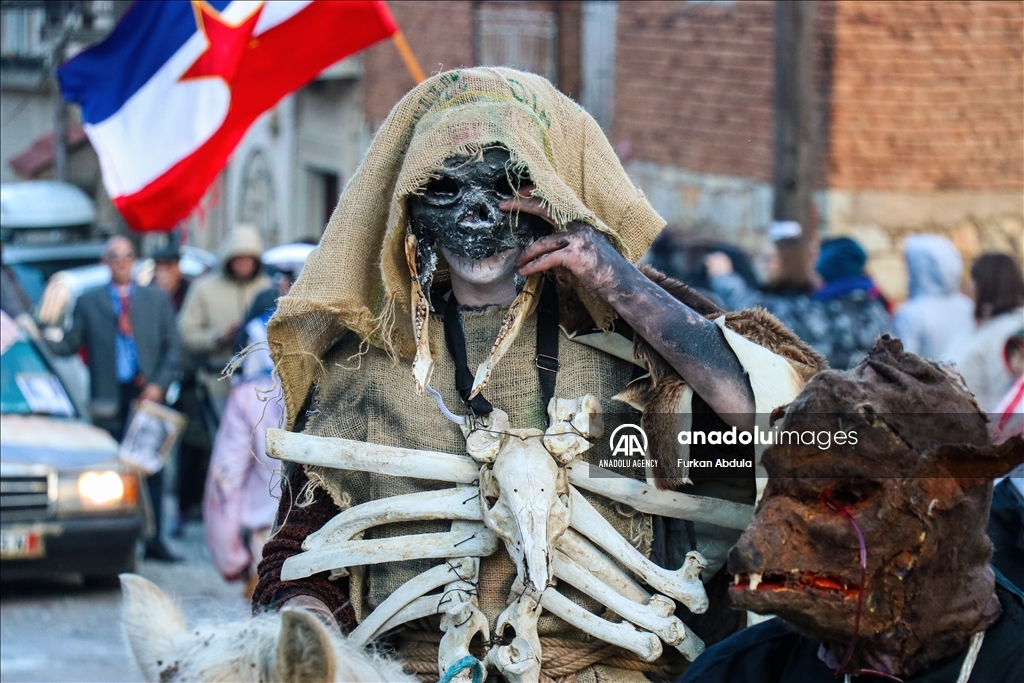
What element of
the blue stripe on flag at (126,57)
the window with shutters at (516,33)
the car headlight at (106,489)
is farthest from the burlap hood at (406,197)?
the window with shutters at (516,33)

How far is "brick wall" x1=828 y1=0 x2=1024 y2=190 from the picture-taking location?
11.9 m

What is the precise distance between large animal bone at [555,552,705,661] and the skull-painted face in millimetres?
665

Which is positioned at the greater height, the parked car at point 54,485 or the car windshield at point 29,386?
the car windshield at point 29,386

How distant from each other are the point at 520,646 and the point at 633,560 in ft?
1.01

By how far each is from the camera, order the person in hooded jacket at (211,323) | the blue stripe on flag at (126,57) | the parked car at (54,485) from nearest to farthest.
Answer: the blue stripe on flag at (126,57)
the parked car at (54,485)
the person in hooded jacket at (211,323)

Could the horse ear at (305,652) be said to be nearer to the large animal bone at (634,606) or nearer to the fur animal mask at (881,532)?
the fur animal mask at (881,532)

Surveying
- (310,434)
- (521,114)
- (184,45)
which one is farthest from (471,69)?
(184,45)

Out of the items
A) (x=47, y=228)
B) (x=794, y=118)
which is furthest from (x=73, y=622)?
(x=47, y=228)

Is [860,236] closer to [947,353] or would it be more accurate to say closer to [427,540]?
[947,353]

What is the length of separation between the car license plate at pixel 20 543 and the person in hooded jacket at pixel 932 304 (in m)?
4.93

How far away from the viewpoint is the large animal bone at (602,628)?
10.1 ft

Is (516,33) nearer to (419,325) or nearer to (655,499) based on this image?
(419,325)

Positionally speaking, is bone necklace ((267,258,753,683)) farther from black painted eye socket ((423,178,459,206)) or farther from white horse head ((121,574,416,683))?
white horse head ((121,574,416,683))

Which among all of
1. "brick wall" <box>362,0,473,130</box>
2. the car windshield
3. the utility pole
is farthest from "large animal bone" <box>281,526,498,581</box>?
"brick wall" <box>362,0,473,130</box>
